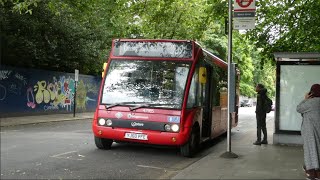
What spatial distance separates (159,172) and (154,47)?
3424 millimetres

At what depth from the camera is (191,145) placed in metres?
10.8

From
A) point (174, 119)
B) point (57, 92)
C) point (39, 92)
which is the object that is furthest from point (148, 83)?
point (57, 92)

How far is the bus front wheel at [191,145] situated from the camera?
10.6 meters

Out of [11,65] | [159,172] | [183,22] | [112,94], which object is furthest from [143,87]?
[183,22]

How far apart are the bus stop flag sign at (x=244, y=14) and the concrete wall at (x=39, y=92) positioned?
1442cm

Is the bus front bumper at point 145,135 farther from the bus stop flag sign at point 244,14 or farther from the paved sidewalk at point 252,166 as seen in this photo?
the bus stop flag sign at point 244,14

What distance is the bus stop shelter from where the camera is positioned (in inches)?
504

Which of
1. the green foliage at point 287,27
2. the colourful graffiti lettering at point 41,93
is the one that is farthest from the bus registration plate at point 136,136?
the colourful graffiti lettering at point 41,93

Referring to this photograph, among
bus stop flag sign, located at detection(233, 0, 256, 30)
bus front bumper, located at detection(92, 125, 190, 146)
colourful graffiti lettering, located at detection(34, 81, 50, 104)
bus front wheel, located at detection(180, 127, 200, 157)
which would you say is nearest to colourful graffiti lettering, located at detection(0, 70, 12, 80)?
colourful graffiti lettering, located at detection(34, 81, 50, 104)

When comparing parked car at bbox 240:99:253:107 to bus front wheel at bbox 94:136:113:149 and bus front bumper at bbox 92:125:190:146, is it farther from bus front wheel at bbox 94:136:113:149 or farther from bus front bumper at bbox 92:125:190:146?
bus front bumper at bbox 92:125:190:146

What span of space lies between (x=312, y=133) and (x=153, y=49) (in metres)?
4.68

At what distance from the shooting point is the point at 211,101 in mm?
13008

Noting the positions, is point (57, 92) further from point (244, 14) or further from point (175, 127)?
point (244, 14)

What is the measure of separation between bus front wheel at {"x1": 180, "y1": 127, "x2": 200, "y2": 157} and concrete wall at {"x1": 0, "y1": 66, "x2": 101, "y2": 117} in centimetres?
1326
